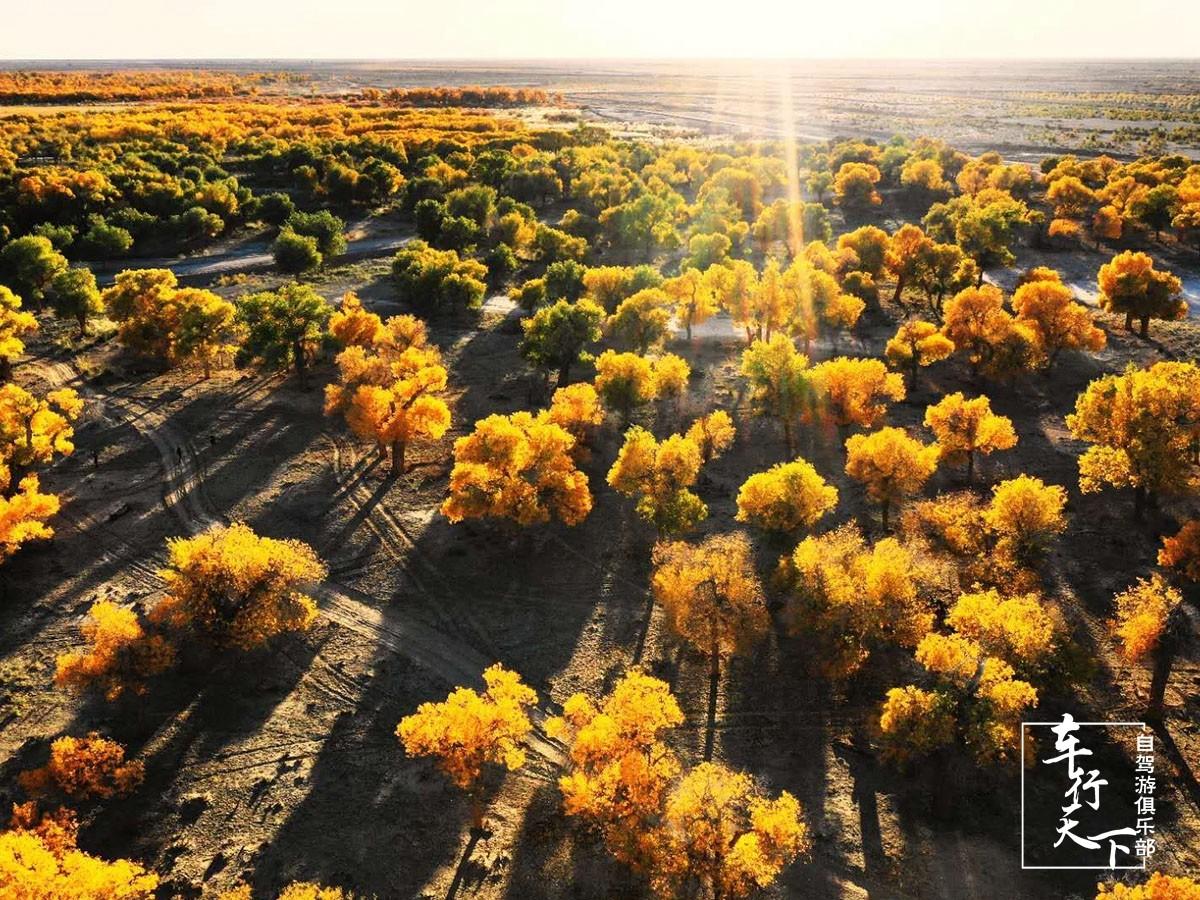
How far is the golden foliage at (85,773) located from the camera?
4609cm

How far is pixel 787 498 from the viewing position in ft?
205

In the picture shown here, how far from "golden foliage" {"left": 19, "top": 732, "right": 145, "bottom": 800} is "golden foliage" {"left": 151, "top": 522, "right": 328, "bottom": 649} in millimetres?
9808

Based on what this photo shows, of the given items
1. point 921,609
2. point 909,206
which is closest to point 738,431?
point 921,609

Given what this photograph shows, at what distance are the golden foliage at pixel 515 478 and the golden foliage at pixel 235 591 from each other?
51.9 feet

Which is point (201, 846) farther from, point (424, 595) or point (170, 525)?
point (170, 525)

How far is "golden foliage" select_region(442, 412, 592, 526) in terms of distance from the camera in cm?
6631

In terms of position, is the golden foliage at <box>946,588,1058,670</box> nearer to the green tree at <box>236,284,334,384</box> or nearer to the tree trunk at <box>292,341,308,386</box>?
the green tree at <box>236,284,334,384</box>

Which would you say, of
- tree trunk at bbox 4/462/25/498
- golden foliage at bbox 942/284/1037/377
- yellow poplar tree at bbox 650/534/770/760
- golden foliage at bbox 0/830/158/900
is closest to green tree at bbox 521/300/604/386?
yellow poplar tree at bbox 650/534/770/760

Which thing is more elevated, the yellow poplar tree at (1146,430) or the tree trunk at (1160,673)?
the yellow poplar tree at (1146,430)

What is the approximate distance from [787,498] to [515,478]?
2445cm

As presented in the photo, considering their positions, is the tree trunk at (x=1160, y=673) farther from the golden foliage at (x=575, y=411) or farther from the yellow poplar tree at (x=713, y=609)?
the golden foliage at (x=575, y=411)

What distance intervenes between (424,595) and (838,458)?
48235 mm

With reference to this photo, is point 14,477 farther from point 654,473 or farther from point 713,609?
point 713,609

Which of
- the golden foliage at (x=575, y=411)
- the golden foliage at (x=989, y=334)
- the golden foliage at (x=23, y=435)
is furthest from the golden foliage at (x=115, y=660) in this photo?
the golden foliage at (x=989, y=334)
